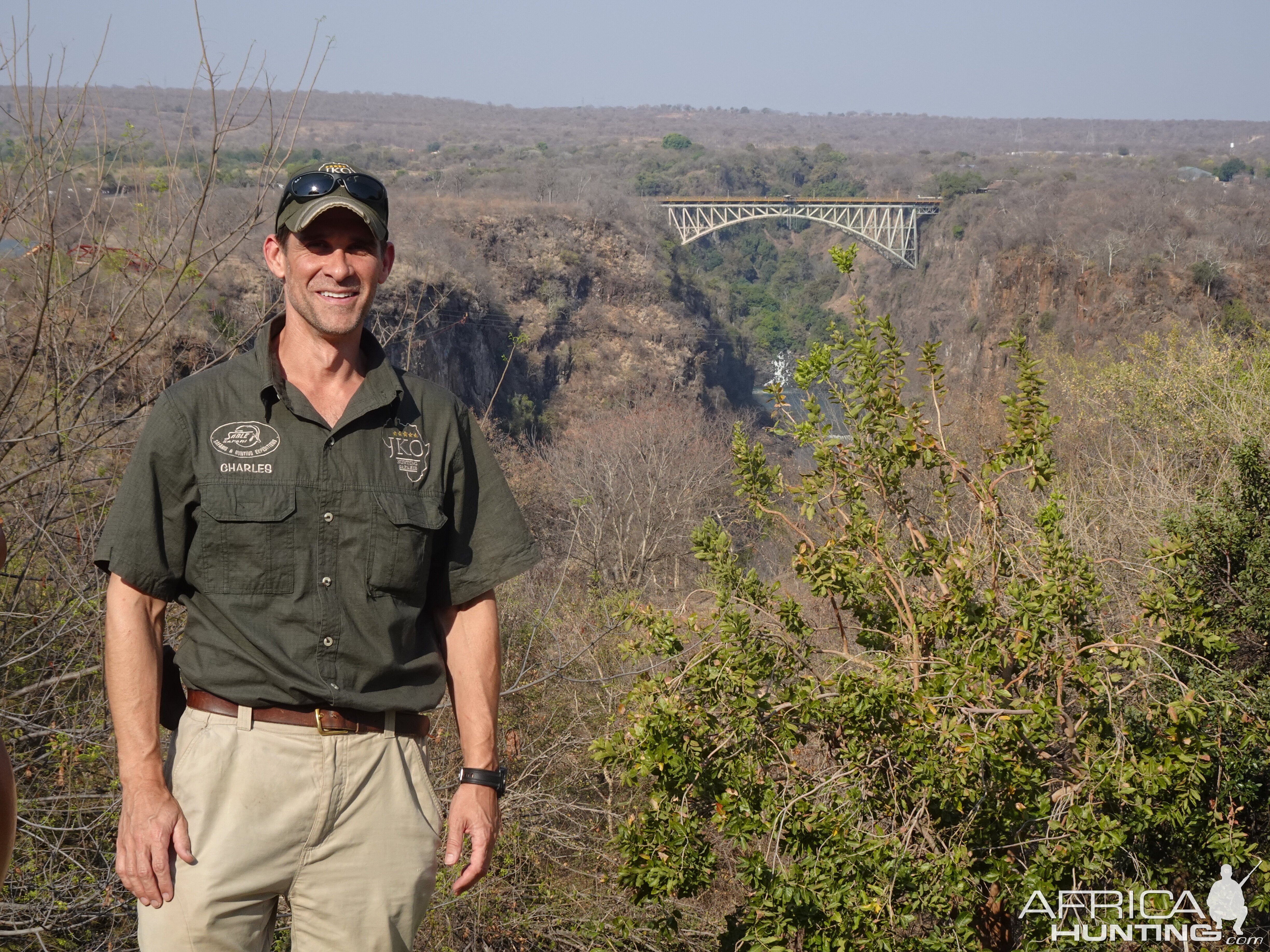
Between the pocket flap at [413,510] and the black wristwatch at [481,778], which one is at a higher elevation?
the pocket flap at [413,510]

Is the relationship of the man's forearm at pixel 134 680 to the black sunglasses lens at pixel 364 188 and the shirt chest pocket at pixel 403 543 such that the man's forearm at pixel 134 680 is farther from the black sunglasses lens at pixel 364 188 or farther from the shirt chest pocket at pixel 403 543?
the black sunglasses lens at pixel 364 188

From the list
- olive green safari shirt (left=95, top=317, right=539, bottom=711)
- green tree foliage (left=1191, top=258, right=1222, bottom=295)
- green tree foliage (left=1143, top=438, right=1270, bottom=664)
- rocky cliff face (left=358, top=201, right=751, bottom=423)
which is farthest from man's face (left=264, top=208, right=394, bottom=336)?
green tree foliage (left=1191, top=258, right=1222, bottom=295)

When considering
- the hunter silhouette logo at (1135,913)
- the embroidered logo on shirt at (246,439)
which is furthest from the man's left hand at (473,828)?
the hunter silhouette logo at (1135,913)

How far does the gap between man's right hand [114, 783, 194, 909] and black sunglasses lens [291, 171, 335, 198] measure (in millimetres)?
1211

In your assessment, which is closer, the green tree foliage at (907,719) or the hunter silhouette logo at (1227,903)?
the green tree foliage at (907,719)

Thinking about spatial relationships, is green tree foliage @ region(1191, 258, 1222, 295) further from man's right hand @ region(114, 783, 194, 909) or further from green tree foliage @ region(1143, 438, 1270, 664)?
man's right hand @ region(114, 783, 194, 909)

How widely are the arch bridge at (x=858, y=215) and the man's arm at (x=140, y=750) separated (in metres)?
63.0

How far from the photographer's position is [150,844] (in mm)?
2053

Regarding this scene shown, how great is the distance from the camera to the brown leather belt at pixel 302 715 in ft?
7.22

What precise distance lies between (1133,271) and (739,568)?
149ft

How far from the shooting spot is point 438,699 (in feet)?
7.77

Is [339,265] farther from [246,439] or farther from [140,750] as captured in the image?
[140,750]

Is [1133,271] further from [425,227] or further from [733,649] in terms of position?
[733,649]

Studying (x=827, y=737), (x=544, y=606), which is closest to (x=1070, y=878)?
(x=827, y=737)
